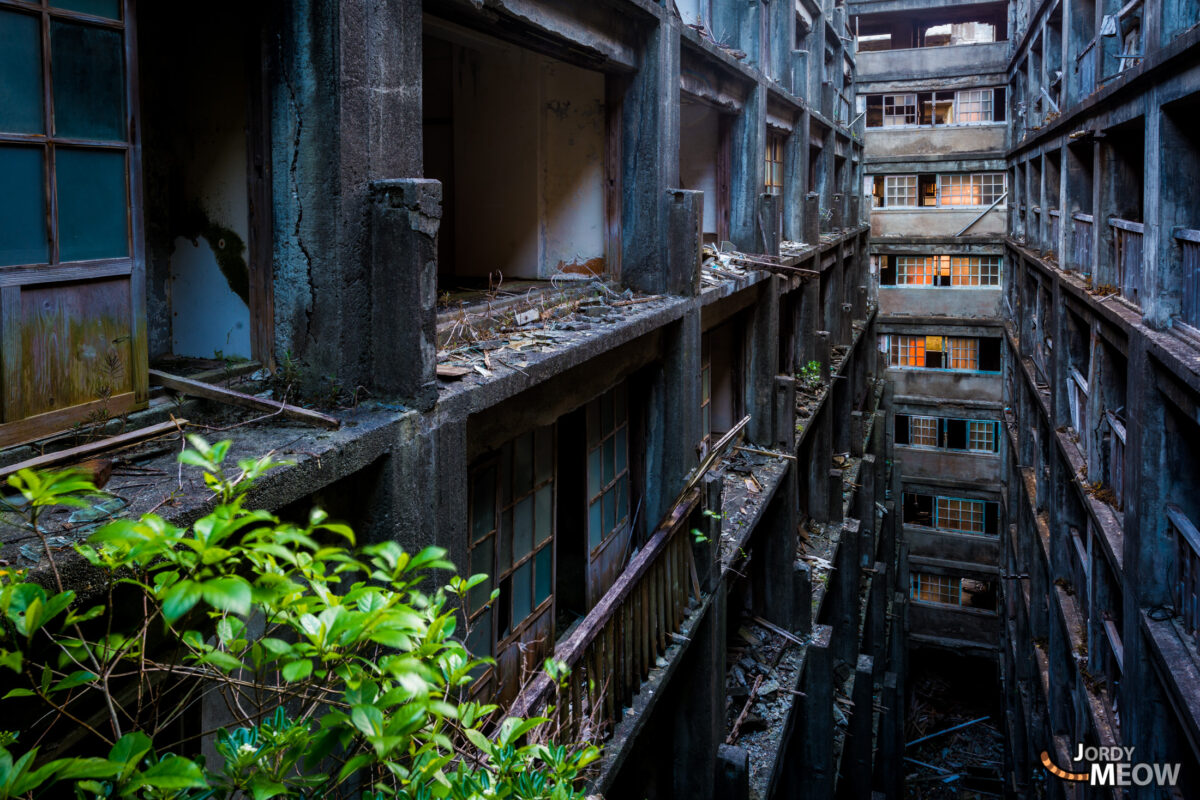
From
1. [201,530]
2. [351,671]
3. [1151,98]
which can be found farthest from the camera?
[1151,98]

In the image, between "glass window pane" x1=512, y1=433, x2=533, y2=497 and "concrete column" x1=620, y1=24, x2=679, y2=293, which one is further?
"concrete column" x1=620, y1=24, x2=679, y2=293

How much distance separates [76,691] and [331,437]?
115 centimetres

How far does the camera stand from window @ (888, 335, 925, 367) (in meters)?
27.7

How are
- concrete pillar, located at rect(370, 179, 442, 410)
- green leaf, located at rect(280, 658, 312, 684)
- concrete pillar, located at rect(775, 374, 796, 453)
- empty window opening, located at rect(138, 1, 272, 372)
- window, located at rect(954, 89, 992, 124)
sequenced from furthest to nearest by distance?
window, located at rect(954, 89, 992, 124) < concrete pillar, located at rect(775, 374, 796, 453) < empty window opening, located at rect(138, 1, 272, 372) < concrete pillar, located at rect(370, 179, 442, 410) < green leaf, located at rect(280, 658, 312, 684)

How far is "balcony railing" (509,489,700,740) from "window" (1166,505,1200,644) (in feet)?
12.6

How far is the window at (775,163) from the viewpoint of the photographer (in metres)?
14.5

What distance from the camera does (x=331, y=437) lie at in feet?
11.3

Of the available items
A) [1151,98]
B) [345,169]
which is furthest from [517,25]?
[1151,98]

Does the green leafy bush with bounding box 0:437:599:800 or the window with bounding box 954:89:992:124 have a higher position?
the window with bounding box 954:89:992:124

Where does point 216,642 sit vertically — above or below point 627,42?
below

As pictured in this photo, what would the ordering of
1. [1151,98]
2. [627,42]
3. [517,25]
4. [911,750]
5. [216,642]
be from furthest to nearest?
[911,750], [1151,98], [627,42], [517,25], [216,642]

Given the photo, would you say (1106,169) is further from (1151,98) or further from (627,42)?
(627,42)

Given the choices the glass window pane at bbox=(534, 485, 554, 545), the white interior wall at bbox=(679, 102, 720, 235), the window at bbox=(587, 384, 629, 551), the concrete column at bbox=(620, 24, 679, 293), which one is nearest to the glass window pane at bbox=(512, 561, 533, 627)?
the glass window pane at bbox=(534, 485, 554, 545)

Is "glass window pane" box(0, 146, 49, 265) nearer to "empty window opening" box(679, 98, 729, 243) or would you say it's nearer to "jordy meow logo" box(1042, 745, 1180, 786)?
"jordy meow logo" box(1042, 745, 1180, 786)
